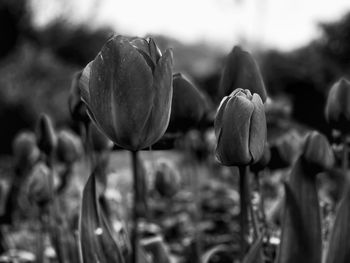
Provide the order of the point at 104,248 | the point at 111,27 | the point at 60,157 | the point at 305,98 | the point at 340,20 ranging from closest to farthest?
the point at 104,248
the point at 60,157
the point at 305,98
the point at 340,20
the point at 111,27

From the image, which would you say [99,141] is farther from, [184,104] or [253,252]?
[253,252]

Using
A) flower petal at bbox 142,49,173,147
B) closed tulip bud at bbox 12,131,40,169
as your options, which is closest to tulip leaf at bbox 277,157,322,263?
flower petal at bbox 142,49,173,147

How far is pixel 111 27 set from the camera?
13.4 meters

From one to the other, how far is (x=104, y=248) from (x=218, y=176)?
8.00 ft

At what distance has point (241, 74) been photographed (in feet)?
2.60

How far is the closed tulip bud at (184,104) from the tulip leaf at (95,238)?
7.5 inches

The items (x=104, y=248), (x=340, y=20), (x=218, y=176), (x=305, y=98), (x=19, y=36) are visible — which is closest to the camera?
(x=104, y=248)

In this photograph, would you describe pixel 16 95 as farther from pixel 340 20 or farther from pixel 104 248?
pixel 104 248

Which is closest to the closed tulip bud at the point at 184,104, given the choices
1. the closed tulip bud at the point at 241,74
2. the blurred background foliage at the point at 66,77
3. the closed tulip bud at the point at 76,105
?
the closed tulip bud at the point at 241,74

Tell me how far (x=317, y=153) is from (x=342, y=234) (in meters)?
0.14

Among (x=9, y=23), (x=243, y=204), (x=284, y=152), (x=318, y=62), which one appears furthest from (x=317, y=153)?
(x=9, y=23)

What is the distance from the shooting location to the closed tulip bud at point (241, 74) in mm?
790

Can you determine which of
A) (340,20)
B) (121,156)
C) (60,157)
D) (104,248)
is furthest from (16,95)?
(104,248)

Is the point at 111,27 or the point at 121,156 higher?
the point at 111,27
